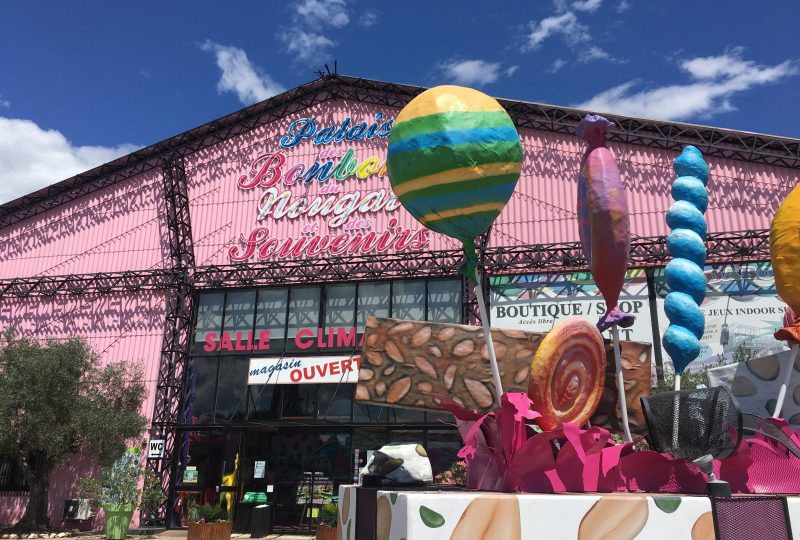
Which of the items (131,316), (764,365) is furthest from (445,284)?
(764,365)

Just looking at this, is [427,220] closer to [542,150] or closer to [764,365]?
[764,365]

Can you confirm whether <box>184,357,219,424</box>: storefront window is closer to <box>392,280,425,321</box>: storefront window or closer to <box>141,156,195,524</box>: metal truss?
<box>141,156,195,524</box>: metal truss

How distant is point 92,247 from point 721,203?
2196cm

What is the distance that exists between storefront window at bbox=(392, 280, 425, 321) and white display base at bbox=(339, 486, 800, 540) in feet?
52.3

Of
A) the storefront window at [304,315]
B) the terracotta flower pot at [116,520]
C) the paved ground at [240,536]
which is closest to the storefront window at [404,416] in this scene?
the storefront window at [304,315]

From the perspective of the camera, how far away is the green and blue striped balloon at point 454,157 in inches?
235

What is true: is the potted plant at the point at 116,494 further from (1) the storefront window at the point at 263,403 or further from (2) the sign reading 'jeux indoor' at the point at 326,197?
(2) the sign reading 'jeux indoor' at the point at 326,197

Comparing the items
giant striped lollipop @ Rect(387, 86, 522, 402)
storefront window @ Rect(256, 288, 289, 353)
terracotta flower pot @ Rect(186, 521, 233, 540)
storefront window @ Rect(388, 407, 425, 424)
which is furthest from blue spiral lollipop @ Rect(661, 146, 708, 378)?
storefront window @ Rect(256, 288, 289, 353)

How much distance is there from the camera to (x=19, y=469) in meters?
22.5

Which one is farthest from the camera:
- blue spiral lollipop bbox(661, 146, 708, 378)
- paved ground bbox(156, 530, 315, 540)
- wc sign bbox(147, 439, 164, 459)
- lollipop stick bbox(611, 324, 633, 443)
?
wc sign bbox(147, 439, 164, 459)

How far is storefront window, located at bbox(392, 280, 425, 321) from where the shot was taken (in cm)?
2084

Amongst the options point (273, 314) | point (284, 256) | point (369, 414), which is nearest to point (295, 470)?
point (369, 414)

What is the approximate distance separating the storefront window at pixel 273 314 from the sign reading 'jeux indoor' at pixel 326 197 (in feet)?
4.34

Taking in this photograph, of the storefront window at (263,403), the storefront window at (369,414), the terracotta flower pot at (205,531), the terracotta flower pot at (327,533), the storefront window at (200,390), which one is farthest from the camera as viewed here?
the storefront window at (200,390)
